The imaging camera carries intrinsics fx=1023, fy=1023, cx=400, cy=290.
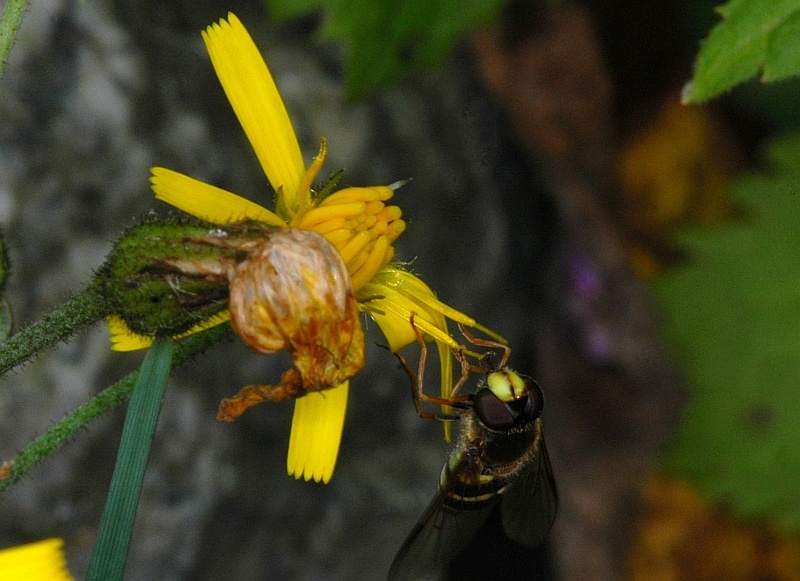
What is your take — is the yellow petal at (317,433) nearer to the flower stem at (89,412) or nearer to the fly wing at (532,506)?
the flower stem at (89,412)

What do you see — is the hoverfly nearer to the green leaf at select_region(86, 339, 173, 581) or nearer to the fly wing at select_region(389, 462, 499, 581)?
the fly wing at select_region(389, 462, 499, 581)

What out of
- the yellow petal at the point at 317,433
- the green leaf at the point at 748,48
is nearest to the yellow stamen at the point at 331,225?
the yellow petal at the point at 317,433

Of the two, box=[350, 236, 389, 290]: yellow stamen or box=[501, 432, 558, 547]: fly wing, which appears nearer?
box=[350, 236, 389, 290]: yellow stamen

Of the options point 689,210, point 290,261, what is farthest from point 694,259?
point 290,261

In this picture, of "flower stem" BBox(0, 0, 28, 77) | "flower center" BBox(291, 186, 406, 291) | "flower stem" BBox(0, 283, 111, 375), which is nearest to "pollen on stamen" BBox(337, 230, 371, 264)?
"flower center" BBox(291, 186, 406, 291)

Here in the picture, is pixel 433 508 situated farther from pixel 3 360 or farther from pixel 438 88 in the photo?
pixel 438 88

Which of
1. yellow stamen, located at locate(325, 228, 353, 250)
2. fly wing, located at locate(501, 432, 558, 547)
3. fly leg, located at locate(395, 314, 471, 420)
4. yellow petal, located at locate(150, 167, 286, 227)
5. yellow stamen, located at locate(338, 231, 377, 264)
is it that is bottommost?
fly wing, located at locate(501, 432, 558, 547)

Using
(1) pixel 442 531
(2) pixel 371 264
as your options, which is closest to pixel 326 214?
(2) pixel 371 264
